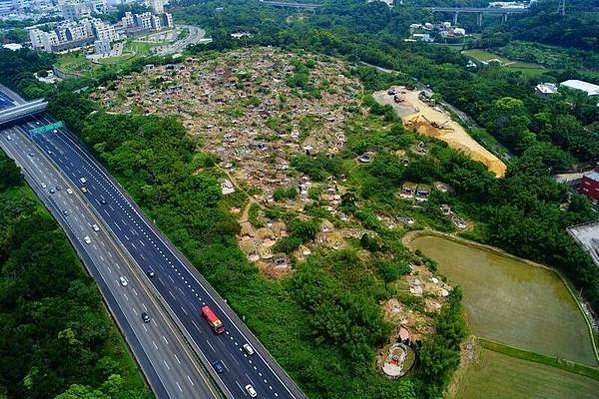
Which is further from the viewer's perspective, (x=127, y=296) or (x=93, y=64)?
(x=93, y=64)

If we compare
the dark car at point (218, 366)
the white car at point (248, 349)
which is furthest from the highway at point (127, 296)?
the white car at point (248, 349)

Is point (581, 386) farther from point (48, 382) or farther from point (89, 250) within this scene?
point (89, 250)

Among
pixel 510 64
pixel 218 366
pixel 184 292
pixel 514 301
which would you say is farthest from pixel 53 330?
pixel 510 64

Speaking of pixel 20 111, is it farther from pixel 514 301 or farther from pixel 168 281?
pixel 514 301

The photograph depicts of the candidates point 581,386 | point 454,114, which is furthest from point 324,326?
point 454,114

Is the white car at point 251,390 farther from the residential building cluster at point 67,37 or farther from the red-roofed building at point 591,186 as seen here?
the residential building cluster at point 67,37

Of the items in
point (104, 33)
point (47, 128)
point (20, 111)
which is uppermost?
point (104, 33)

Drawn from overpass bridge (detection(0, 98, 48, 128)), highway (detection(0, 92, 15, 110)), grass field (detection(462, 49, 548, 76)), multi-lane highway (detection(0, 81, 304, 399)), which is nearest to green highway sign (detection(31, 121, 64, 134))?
multi-lane highway (detection(0, 81, 304, 399))

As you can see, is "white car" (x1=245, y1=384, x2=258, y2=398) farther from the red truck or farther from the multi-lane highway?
the red truck
